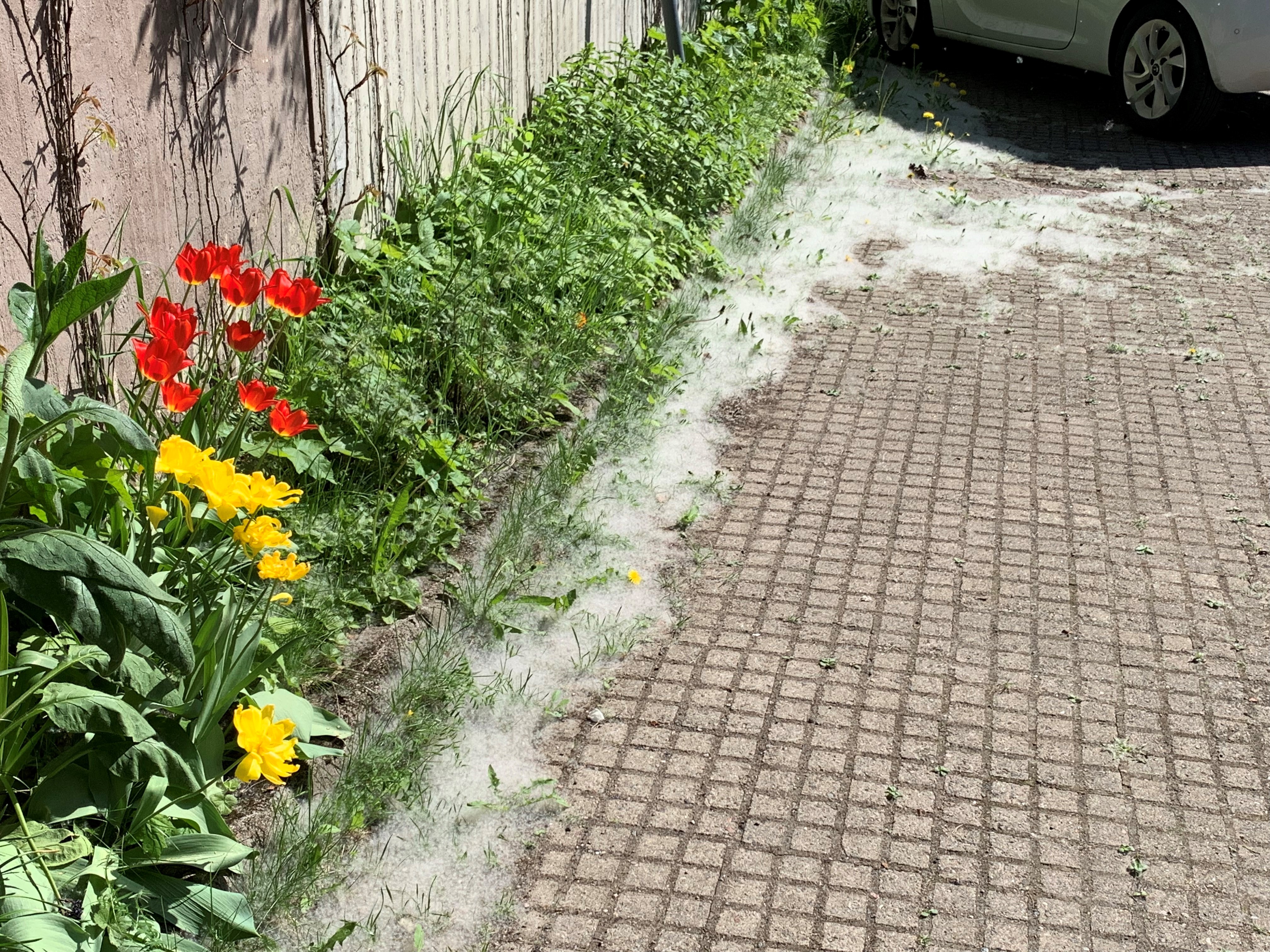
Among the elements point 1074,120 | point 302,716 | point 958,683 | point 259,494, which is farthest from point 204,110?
point 1074,120

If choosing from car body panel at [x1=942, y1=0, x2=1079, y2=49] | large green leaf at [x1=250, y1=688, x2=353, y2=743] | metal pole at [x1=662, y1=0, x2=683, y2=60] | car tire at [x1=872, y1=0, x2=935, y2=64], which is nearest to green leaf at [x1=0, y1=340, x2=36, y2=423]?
large green leaf at [x1=250, y1=688, x2=353, y2=743]

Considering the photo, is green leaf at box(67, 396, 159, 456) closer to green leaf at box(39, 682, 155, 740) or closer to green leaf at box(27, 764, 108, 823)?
green leaf at box(39, 682, 155, 740)

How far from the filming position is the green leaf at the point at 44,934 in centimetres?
214

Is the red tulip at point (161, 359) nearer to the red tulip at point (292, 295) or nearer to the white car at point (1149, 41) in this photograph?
the red tulip at point (292, 295)

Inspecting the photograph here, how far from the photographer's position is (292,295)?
9.61 ft

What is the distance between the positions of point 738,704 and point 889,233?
4308 mm

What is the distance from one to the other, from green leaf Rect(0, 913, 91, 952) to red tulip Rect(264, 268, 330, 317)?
1370mm

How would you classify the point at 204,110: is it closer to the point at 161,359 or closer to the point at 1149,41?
the point at 161,359

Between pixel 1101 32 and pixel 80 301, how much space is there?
8069mm

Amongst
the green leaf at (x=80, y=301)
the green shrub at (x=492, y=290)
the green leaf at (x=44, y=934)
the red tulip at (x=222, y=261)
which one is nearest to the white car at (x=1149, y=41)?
the green shrub at (x=492, y=290)

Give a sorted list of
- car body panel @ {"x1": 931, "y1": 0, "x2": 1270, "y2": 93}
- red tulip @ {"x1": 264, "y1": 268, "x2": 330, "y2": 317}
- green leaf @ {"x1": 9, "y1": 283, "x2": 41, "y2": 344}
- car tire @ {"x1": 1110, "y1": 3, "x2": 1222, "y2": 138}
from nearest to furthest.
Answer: green leaf @ {"x1": 9, "y1": 283, "x2": 41, "y2": 344} → red tulip @ {"x1": 264, "y1": 268, "x2": 330, "y2": 317} → car body panel @ {"x1": 931, "y1": 0, "x2": 1270, "y2": 93} → car tire @ {"x1": 1110, "y1": 3, "x2": 1222, "y2": 138}

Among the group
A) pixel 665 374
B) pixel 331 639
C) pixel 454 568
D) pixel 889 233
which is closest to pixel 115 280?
pixel 331 639

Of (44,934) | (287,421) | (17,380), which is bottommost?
(44,934)

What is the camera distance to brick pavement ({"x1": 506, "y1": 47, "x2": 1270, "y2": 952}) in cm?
280
